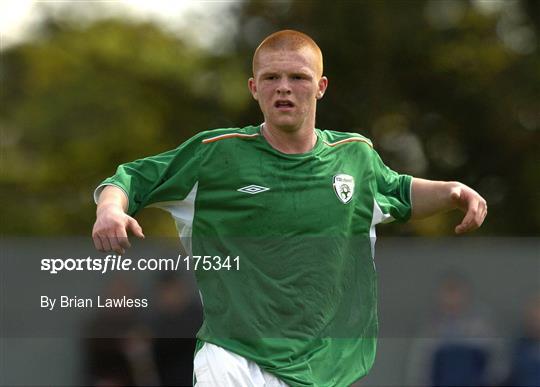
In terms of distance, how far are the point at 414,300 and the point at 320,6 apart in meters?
9.89

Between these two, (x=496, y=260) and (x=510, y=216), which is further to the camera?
(x=510, y=216)

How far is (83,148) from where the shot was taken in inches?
661

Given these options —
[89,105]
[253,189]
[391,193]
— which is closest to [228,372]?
[253,189]

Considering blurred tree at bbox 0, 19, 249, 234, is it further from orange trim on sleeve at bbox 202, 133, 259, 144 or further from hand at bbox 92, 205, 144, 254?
hand at bbox 92, 205, 144, 254

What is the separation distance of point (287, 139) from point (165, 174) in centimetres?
51

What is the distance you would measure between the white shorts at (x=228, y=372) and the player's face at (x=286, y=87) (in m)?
0.94

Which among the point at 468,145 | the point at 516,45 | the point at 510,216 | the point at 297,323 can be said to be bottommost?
the point at 297,323

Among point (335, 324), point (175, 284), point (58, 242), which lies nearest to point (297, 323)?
point (335, 324)

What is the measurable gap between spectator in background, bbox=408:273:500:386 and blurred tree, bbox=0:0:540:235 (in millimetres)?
7658

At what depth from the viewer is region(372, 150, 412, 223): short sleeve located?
562 cm

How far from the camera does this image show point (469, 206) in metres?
5.30

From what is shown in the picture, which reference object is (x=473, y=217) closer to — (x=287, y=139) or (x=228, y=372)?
(x=287, y=139)

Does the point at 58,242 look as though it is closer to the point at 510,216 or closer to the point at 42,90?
the point at 510,216

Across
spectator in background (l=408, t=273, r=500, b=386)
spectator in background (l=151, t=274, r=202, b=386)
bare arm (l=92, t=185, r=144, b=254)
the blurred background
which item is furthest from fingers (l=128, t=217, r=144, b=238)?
the blurred background
